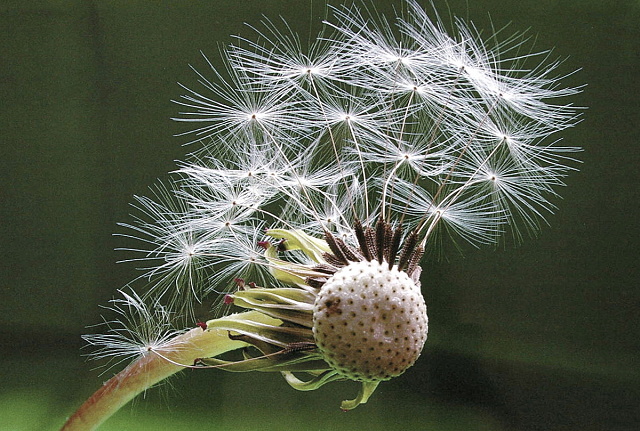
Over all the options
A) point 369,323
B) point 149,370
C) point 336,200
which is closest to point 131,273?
point 149,370

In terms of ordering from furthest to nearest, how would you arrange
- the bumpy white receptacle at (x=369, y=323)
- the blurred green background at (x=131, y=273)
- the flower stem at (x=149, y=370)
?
the blurred green background at (x=131, y=273) < the flower stem at (x=149, y=370) < the bumpy white receptacle at (x=369, y=323)

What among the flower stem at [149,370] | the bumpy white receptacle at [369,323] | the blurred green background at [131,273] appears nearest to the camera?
the bumpy white receptacle at [369,323]

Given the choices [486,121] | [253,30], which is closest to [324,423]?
[486,121]

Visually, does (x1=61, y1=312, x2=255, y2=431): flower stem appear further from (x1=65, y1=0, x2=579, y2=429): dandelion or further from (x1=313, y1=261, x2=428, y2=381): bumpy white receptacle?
(x1=313, y1=261, x2=428, y2=381): bumpy white receptacle

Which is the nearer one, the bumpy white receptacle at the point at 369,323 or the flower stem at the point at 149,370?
the bumpy white receptacle at the point at 369,323

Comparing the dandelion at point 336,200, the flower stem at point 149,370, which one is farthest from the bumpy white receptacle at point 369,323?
the flower stem at point 149,370

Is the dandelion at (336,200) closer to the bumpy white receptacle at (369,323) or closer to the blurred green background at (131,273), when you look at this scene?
the bumpy white receptacle at (369,323)

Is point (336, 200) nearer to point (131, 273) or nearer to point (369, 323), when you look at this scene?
point (369, 323)

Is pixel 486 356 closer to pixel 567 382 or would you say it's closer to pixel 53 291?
pixel 567 382

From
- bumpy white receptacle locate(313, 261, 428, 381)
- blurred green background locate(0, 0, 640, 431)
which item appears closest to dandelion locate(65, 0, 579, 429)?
bumpy white receptacle locate(313, 261, 428, 381)
